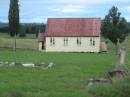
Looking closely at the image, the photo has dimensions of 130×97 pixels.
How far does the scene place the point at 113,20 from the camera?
75188 millimetres

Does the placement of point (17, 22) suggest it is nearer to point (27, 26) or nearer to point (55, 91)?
point (27, 26)

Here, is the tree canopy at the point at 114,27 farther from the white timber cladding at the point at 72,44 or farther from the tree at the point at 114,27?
the white timber cladding at the point at 72,44

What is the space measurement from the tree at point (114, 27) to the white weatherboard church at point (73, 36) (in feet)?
4.57

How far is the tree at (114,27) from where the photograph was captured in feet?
239

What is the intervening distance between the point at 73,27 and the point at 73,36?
1.47 meters

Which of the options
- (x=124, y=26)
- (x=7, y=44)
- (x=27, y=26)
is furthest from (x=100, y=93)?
(x=27, y=26)

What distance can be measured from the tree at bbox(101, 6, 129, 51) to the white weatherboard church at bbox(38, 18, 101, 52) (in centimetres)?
139

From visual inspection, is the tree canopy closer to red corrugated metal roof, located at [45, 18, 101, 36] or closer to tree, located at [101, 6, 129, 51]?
tree, located at [101, 6, 129, 51]

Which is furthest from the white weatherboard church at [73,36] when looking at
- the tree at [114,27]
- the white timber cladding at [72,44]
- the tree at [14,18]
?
the tree at [14,18]

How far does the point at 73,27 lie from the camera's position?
75.5 metres

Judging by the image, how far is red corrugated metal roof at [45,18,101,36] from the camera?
74938mm

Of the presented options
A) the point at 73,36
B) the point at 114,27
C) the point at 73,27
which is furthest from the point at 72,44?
the point at 114,27

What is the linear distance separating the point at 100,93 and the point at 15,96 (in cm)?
235

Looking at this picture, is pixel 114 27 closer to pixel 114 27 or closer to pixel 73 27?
pixel 114 27
